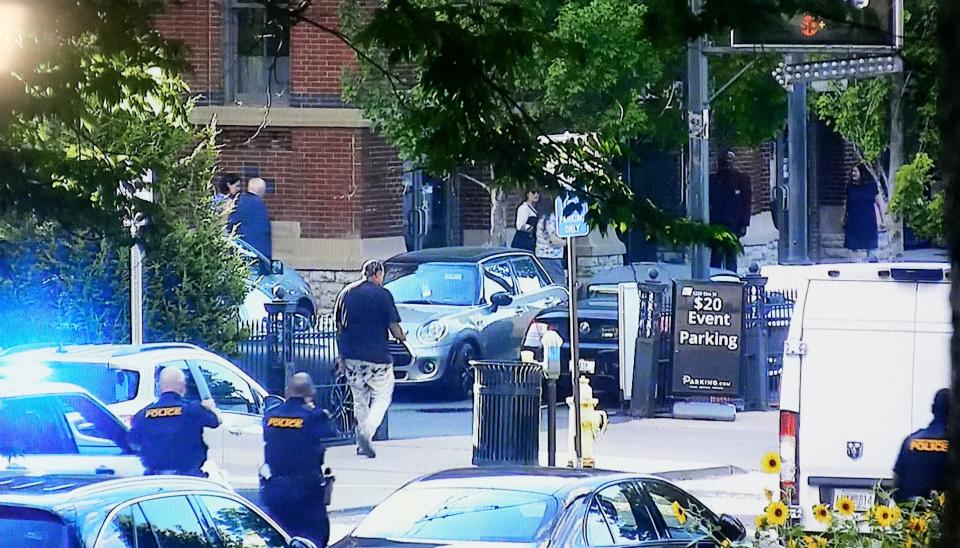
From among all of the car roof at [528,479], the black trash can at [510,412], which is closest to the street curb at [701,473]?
the black trash can at [510,412]

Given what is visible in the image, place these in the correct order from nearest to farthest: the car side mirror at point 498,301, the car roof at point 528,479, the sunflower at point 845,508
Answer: the sunflower at point 845,508, the car roof at point 528,479, the car side mirror at point 498,301

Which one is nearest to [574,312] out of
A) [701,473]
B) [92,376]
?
[701,473]

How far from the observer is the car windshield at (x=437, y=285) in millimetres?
20031

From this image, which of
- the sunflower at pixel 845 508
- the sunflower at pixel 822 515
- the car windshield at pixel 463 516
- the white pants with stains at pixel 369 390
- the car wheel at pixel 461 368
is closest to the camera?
the sunflower at pixel 822 515

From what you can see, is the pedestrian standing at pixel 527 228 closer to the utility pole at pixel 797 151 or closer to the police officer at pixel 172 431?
the utility pole at pixel 797 151

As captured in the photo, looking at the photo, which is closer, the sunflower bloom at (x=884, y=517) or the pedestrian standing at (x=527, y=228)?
the sunflower bloom at (x=884, y=517)

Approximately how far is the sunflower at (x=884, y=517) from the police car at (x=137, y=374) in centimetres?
607

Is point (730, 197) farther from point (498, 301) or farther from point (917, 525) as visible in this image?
point (917, 525)

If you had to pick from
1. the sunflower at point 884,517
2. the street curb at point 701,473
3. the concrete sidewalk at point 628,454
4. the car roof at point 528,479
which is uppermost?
the sunflower at point 884,517

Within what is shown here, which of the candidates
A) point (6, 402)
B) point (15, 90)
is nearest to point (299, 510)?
point (6, 402)

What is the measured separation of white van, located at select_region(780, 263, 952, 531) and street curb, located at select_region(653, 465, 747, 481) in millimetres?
4423

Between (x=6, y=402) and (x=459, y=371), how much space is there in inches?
368

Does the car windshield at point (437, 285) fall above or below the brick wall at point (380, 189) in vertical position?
below

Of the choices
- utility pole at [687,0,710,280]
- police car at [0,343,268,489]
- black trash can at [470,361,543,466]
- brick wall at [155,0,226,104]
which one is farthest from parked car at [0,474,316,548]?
brick wall at [155,0,226,104]
